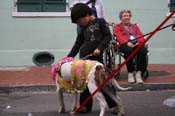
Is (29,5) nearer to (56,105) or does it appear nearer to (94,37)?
(56,105)

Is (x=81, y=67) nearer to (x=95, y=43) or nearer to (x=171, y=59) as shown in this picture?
(x=95, y=43)

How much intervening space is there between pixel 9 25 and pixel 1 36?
1.14 ft

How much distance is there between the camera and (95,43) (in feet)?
25.6

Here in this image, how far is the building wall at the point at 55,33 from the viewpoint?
14.0 metres

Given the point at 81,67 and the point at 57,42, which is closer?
the point at 81,67

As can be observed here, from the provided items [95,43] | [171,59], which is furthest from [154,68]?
[95,43]

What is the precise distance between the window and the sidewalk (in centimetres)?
142

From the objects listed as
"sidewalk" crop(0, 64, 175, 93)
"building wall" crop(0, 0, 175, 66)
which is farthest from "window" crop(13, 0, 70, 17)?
"sidewalk" crop(0, 64, 175, 93)

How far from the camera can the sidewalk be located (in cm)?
1080

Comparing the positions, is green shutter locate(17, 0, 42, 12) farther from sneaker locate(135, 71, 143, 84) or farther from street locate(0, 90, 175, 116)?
sneaker locate(135, 71, 143, 84)

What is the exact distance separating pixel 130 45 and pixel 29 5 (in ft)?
13.9

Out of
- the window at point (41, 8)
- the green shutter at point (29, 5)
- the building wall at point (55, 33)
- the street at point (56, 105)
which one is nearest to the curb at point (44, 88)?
the street at point (56, 105)

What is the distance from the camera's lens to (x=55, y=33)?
14.1 meters

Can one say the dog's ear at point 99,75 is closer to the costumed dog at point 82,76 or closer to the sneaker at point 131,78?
the costumed dog at point 82,76
